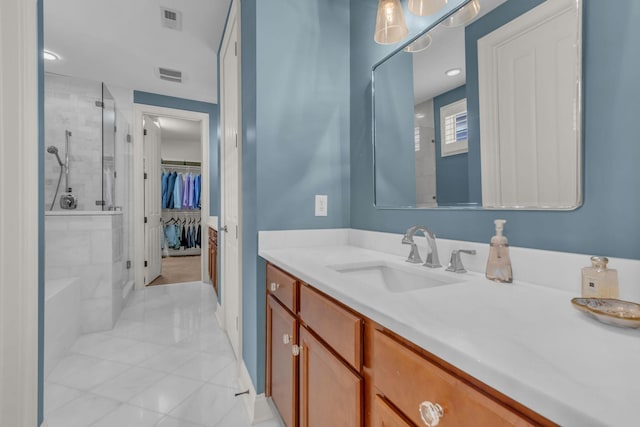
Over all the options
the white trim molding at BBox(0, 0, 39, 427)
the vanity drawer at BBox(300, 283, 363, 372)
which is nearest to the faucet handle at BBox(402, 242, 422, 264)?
the vanity drawer at BBox(300, 283, 363, 372)

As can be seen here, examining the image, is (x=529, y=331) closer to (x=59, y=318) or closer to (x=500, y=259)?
(x=500, y=259)

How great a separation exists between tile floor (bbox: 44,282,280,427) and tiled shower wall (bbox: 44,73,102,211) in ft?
5.42

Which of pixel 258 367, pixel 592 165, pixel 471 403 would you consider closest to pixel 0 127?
pixel 258 367

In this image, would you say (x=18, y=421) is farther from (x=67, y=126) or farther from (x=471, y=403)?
(x=67, y=126)

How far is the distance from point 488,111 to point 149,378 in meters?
2.28

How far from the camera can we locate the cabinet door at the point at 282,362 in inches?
44.4

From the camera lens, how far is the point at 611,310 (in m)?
0.56

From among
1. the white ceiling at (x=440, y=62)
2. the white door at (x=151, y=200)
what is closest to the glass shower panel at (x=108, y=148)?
the white door at (x=151, y=200)

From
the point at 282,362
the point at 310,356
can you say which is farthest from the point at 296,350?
the point at 282,362

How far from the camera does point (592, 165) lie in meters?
0.73

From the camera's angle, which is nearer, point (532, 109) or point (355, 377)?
point (355, 377)

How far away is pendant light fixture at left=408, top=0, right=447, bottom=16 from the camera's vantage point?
1.14 metres

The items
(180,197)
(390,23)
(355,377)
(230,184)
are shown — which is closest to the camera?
(355,377)

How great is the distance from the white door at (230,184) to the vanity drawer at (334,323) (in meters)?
0.90
